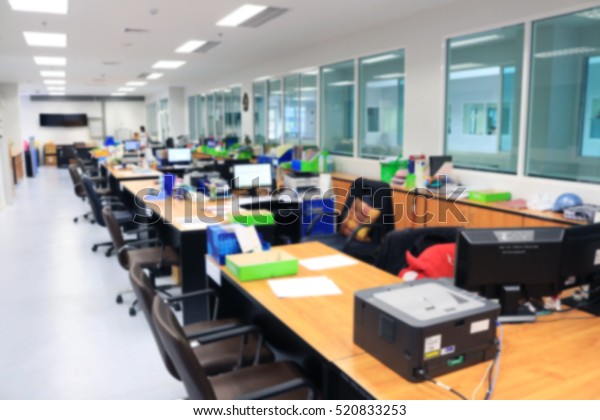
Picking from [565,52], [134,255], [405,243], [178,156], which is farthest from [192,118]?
[405,243]

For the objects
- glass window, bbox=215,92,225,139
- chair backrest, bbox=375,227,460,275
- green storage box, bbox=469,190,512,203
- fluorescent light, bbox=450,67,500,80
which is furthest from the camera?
glass window, bbox=215,92,225,139

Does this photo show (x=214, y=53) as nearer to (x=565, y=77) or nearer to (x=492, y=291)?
(x=565, y=77)

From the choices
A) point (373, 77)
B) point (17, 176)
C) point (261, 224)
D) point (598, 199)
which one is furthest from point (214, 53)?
point (17, 176)

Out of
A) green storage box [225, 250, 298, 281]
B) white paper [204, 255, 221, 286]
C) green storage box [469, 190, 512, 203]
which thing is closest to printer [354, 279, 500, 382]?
green storage box [225, 250, 298, 281]

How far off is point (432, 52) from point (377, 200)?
205 centimetres

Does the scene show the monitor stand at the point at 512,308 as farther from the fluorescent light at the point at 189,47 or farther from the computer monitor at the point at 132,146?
the computer monitor at the point at 132,146

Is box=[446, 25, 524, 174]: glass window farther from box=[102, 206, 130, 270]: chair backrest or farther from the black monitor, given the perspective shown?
box=[102, 206, 130, 270]: chair backrest

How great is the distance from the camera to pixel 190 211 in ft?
14.7

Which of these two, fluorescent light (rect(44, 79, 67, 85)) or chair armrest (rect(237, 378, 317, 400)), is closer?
chair armrest (rect(237, 378, 317, 400))

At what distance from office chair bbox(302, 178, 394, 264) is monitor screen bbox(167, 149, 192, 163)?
197 inches

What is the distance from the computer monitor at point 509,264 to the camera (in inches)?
81.1

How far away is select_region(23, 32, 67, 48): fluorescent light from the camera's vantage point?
6707mm

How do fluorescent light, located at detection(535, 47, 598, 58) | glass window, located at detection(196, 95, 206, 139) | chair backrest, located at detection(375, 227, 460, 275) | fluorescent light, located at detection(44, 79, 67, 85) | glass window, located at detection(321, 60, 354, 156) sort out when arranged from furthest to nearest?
1. glass window, located at detection(196, 95, 206, 139)
2. fluorescent light, located at detection(44, 79, 67, 85)
3. glass window, located at detection(321, 60, 354, 156)
4. fluorescent light, located at detection(535, 47, 598, 58)
5. chair backrest, located at detection(375, 227, 460, 275)
